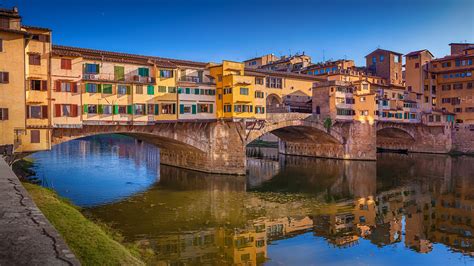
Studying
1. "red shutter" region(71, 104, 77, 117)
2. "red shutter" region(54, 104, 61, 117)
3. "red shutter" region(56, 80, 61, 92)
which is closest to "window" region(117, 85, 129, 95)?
"red shutter" region(71, 104, 77, 117)

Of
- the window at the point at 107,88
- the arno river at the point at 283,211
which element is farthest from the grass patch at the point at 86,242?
the window at the point at 107,88

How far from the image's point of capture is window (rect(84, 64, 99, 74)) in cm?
3559

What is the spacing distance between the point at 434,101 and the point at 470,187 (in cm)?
4645

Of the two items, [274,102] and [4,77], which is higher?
[274,102]

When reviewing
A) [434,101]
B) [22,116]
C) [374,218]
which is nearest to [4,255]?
[22,116]

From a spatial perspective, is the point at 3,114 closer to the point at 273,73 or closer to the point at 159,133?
the point at 159,133

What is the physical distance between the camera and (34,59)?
30.8 meters

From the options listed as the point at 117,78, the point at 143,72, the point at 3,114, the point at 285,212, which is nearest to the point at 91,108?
the point at 117,78

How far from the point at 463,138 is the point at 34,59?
7575 cm

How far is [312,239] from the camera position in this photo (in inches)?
917

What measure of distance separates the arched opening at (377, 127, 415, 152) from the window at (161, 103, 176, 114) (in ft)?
167

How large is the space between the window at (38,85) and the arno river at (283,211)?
9466 mm

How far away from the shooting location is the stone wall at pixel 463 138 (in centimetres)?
7169

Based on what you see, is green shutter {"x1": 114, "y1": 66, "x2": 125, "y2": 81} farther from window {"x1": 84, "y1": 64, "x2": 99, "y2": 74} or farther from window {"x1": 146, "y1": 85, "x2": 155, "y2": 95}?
window {"x1": 146, "y1": 85, "x2": 155, "y2": 95}
